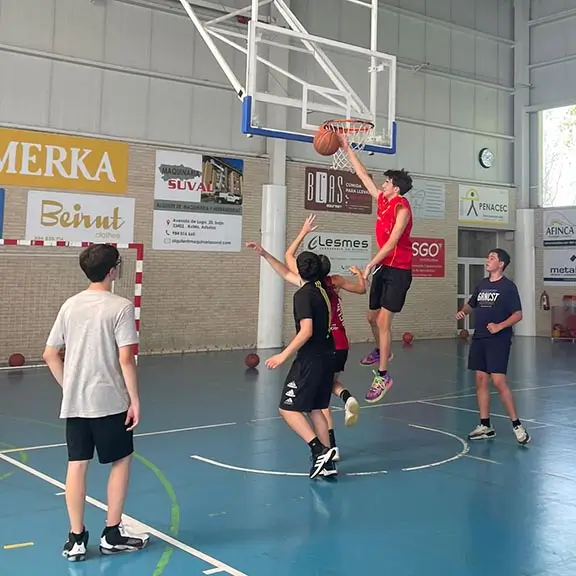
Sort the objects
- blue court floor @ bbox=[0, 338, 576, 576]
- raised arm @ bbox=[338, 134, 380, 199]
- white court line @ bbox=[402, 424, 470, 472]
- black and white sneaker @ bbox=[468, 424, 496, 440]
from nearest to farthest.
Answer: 1. blue court floor @ bbox=[0, 338, 576, 576]
2. white court line @ bbox=[402, 424, 470, 472]
3. raised arm @ bbox=[338, 134, 380, 199]
4. black and white sneaker @ bbox=[468, 424, 496, 440]

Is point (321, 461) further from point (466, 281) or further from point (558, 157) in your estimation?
point (558, 157)

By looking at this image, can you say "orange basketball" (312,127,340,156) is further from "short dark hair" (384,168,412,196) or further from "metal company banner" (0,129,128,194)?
"metal company banner" (0,129,128,194)

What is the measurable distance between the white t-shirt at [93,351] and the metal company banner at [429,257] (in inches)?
743

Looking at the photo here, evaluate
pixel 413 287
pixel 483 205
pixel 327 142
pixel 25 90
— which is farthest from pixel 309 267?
pixel 483 205

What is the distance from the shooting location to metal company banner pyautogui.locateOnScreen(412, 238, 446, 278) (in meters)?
22.8

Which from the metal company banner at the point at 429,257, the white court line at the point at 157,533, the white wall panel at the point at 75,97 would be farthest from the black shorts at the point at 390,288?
the metal company banner at the point at 429,257

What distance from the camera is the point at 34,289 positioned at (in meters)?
15.8

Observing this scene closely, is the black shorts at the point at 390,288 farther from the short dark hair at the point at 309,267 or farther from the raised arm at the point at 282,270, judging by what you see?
the short dark hair at the point at 309,267

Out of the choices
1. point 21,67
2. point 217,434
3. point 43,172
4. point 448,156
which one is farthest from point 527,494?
point 448,156

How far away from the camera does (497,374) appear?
26.5 feet

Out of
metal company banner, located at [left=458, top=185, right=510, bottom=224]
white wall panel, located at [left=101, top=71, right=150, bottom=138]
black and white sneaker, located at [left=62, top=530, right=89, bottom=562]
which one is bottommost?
black and white sneaker, located at [left=62, top=530, right=89, bottom=562]

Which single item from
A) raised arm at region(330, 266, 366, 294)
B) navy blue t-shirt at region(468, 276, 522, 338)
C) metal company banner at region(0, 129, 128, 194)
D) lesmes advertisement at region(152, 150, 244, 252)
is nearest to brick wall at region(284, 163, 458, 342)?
lesmes advertisement at region(152, 150, 244, 252)

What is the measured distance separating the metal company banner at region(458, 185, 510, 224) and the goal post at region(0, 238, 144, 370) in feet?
41.0

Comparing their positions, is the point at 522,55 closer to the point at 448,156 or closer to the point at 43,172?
the point at 448,156
